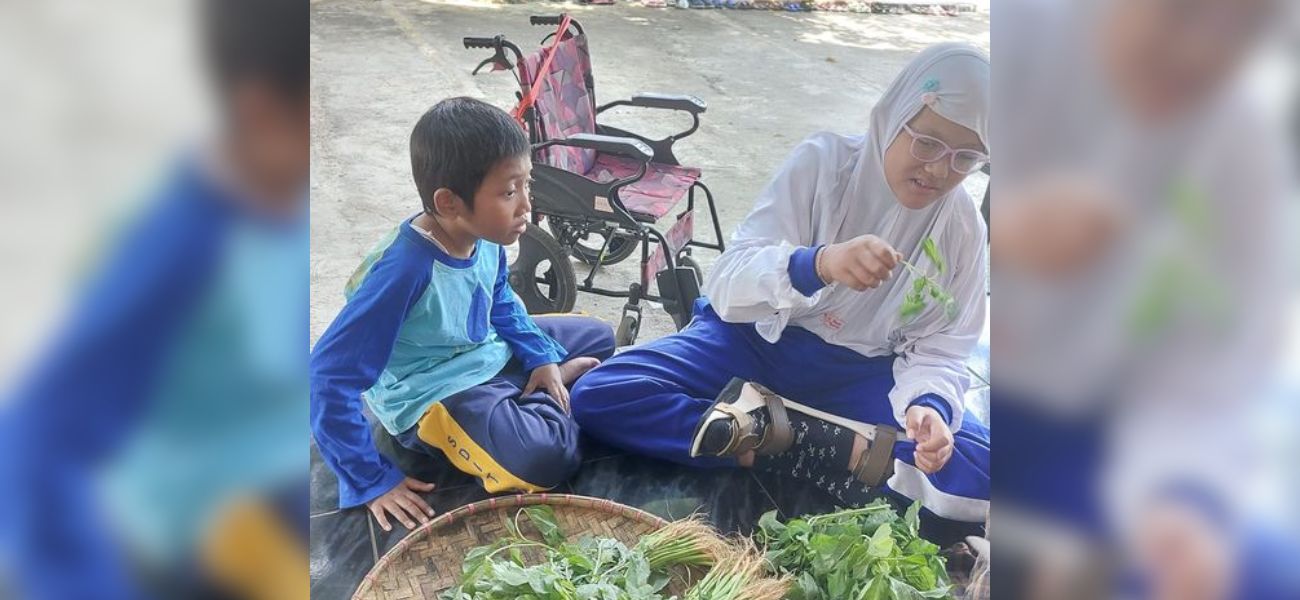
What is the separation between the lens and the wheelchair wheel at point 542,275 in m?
1.90

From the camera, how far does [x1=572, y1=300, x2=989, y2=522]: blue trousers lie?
1653 mm

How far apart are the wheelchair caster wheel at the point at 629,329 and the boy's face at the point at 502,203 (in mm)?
478

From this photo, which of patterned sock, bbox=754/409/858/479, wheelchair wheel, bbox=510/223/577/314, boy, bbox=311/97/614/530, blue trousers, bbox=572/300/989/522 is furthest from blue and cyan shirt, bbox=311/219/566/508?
patterned sock, bbox=754/409/858/479

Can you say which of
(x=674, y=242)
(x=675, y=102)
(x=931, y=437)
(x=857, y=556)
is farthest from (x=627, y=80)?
(x=857, y=556)

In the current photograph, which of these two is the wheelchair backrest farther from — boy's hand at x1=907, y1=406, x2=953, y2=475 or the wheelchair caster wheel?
boy's hand at x1=907, y1=406, x2=953, y2=475

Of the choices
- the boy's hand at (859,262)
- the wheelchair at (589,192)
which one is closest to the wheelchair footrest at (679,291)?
the wheelchair at (589,192)

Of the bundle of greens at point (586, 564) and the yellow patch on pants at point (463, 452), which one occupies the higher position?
the yellow patch on pants at point (463, 452)

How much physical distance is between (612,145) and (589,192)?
0.13 m
